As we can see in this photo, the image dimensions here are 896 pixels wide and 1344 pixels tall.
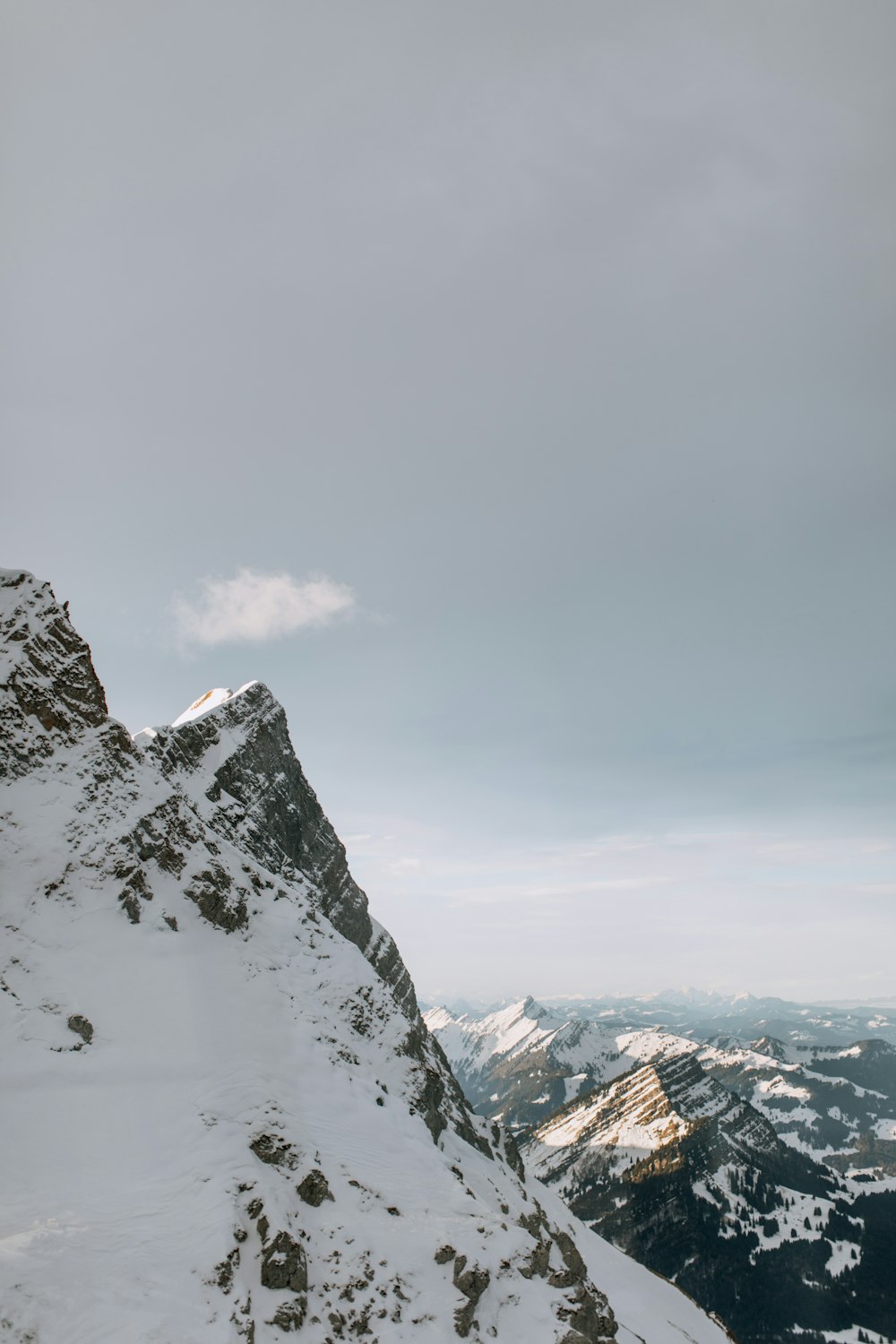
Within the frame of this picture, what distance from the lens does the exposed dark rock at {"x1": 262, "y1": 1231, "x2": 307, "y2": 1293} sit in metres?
31.0

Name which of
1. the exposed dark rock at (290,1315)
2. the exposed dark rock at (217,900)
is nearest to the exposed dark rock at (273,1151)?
the exposed dark rock at (290,1315)

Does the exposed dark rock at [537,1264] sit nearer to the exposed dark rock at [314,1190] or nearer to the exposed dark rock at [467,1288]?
the exposed dark rock at [467,1288]

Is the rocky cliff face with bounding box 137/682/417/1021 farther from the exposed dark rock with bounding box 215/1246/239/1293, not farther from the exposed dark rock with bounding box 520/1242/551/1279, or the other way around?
the exposed dark rock with bounding box 520/1242/551/1279

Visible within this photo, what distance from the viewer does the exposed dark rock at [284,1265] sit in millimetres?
30984

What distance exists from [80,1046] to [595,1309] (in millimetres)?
40115

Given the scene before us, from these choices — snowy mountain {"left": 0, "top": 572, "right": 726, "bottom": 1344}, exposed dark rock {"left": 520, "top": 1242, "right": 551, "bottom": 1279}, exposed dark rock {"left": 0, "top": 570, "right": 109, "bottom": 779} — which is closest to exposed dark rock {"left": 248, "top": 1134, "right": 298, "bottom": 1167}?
snowy mountain {"left": 0, "top": 572, "right": 726, "bottom": 1344}

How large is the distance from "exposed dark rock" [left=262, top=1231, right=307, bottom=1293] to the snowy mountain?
4.3 inches

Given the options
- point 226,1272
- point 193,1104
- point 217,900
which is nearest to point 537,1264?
point 226,1272

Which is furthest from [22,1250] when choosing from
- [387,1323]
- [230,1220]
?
[387,1323]

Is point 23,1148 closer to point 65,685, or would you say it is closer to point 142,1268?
point 142,1268

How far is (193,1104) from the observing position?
3756 cm

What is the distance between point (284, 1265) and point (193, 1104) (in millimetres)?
10550

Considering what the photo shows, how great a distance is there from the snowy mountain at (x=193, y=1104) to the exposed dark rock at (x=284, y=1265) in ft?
0.36

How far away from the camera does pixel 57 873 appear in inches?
1828
